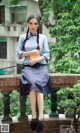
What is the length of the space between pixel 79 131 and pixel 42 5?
8.64 m

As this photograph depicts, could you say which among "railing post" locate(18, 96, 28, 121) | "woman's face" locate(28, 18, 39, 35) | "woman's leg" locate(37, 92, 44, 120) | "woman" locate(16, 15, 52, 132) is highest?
"woman's face" locate(28, 18, 39, 35)

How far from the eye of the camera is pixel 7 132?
4.29 metres

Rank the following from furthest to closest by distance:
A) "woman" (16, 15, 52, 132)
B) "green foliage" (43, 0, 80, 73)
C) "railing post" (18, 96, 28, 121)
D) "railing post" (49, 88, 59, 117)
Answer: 1. "green foliage" (43, 0, 80, 73)
2. "railing post" (49, 88, 59, 117)
3. "railing post" (18, 96, 28, 121)
4. "woman" (16, 15, 52, 132)

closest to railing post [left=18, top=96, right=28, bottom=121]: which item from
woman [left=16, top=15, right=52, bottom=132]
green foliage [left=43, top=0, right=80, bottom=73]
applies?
woman [left=16, top=15, right=52, bottom=132]

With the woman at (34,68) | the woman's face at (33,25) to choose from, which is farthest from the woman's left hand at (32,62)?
the woman's face at (33,25)

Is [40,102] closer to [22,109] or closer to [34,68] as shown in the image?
[34,68]

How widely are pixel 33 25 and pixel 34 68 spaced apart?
47 cm

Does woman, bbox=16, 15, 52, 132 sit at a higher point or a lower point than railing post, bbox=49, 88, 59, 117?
higher

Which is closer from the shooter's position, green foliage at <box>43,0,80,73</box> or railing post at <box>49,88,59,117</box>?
railing post at <box>49,88,59,117</box>

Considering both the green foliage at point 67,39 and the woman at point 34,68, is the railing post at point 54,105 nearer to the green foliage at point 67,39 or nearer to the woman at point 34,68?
the woman at point 34,68

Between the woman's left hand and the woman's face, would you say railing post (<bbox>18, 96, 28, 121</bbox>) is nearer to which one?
the woman's left hand

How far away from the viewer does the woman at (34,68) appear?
3.83 m

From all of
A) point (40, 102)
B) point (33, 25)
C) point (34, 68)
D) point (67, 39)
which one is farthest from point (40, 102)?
point (67, 39)

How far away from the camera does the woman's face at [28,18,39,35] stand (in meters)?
3.95
